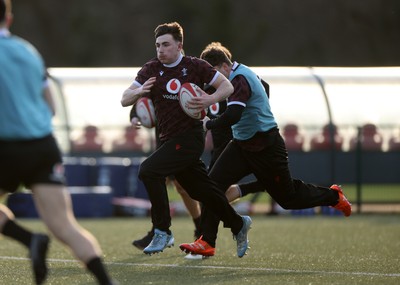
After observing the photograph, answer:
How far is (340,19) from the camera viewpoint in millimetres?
38844

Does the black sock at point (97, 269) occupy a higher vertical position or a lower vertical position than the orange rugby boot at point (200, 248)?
higher

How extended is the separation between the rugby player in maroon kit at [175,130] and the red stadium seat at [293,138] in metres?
9.71

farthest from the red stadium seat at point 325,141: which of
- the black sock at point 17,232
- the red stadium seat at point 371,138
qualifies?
the black sock at point 17,232

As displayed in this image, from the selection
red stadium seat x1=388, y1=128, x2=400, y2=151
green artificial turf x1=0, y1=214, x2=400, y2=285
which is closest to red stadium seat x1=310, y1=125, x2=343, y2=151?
red stadium seat x1=388, y1=128, x2=400, y2=151

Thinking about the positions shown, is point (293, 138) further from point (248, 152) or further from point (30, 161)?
point (30, 161)

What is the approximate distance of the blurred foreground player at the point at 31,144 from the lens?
637 cm

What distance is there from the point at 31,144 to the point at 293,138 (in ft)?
43.2

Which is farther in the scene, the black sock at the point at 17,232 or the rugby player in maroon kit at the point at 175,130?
the rugby player in maroon kit at the point at 175,130

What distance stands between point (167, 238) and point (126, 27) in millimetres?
33603

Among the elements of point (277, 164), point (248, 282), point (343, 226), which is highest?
point (277, 164)

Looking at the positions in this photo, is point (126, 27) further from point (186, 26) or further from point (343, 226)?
point (343, 226)

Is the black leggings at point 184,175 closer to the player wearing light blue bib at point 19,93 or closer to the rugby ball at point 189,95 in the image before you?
the rugby ball at point 189,95

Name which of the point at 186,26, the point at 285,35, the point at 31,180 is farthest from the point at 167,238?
the point at 285,35

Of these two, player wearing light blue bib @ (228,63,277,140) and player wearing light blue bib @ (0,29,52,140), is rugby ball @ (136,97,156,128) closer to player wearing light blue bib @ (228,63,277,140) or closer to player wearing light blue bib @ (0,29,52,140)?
player wearing light blue bib @ (228,63,277,140)
